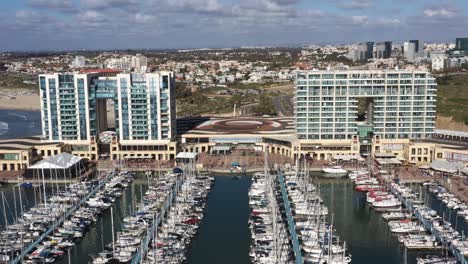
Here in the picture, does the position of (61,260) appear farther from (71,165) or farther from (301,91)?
(301,91)

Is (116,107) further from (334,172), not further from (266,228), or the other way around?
(266,228)

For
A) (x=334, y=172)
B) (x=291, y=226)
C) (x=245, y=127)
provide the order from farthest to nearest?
(x=245, y=127), (x=334, y=172), (x=291, y=226)

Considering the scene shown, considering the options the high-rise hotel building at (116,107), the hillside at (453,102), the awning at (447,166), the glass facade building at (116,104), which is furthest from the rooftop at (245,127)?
the hillside at (453,102)

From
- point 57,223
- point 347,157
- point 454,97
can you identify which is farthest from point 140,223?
point 454,97

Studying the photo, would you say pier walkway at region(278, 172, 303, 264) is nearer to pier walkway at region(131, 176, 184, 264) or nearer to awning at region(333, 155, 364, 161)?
pier walkway at region(131, 176, 184, 264)

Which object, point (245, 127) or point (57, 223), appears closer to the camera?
Result: point (57, 223)

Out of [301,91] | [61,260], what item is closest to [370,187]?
[301,91]
